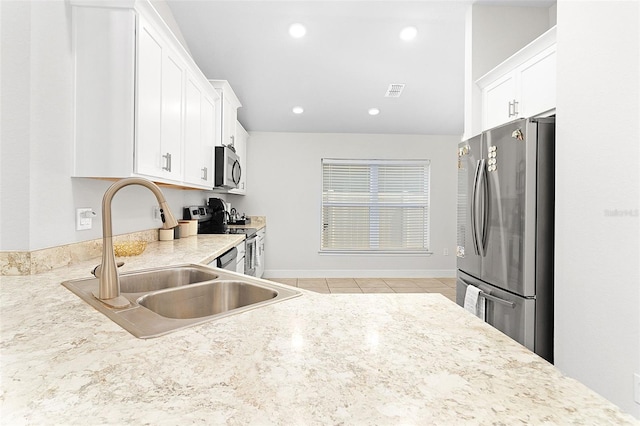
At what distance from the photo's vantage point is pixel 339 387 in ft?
1.88

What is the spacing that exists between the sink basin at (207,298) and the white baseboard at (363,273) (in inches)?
180

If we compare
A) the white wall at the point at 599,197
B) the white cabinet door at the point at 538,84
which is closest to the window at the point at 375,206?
the white cabinet door at the point at 538,84

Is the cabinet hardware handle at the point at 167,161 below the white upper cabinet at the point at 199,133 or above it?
below

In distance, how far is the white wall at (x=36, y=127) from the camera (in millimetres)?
1520

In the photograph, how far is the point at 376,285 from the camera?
17.9ft

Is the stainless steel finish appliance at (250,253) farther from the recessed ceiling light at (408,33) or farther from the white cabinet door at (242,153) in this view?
the recessed ceiling light at (408,33)

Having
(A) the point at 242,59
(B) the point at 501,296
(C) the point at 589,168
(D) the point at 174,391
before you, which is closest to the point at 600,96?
(C) the point at 589,168

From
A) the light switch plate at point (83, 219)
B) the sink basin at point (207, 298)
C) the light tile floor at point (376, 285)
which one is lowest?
the light tile floor at point (376, 285)

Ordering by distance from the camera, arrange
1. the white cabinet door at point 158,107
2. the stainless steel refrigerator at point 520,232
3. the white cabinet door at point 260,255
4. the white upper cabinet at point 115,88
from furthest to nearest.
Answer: the white cabinet door at point 260,255
the stainless steel refrigerator at point 520,232
the white cabinet door at point 158,107
the white upper cabinet at point 115,88

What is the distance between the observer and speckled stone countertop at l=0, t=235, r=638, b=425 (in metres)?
0.50

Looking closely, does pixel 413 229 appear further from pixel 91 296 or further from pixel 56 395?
pixel 56 395

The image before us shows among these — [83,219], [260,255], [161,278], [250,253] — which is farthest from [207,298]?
[260,255]

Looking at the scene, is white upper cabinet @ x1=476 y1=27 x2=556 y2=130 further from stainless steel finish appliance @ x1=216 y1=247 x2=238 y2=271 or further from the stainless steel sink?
stainless steel finish appliance @ x1=216 y1=247 x2=238 y2=271

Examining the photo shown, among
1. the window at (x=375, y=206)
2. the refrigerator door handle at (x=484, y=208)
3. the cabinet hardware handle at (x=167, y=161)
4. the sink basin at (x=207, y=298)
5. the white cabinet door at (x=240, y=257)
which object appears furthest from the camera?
the window at (x=375, y=206)
